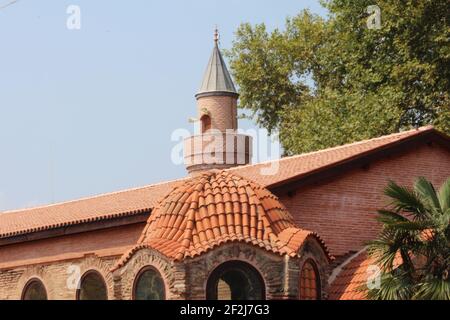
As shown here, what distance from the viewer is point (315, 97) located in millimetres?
40906

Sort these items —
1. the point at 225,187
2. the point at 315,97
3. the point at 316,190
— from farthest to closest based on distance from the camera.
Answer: the point at 315,97 → the point at 316,190 → the point at 225,187

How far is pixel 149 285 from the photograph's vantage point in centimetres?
1866

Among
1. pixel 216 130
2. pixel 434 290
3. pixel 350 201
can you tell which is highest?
pixel 216 130

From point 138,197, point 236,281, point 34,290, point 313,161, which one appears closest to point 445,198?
point 236,281

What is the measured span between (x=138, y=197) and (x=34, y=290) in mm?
3339

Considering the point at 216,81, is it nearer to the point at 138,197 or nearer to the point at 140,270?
the point at 138,197

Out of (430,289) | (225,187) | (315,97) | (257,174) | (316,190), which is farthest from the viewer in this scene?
(315,97)

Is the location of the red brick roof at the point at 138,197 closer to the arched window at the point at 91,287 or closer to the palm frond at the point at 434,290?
the arched window at the point at 91,287

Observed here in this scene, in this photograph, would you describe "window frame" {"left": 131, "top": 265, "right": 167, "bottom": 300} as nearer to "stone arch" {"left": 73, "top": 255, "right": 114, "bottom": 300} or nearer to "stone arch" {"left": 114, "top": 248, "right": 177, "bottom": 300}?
"stone arch" {"left": 114, "top": 248, "right": 177, "bottom": 300}

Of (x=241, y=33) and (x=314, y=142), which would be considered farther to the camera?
(x=241, y=33)

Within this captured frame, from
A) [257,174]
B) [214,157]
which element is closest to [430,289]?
[257,174]

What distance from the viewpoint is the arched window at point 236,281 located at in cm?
1803

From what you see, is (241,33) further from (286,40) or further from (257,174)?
(257,174)

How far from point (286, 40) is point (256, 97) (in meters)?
2.73
